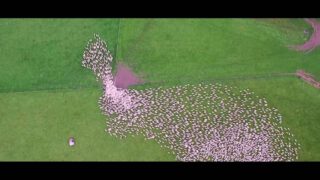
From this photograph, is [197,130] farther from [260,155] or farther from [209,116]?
[260,155]

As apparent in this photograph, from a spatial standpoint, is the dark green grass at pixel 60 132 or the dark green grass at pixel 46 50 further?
the dark green grass at pixel 46 50

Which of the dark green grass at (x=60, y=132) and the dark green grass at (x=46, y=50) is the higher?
the dark green grass at (x=46, y=50)

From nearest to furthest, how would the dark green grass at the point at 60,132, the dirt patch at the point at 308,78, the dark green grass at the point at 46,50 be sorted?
the dark green grass at the point at 60,132
the dirt patch at the point at 308,78
the dark green grass at the point at 46,50

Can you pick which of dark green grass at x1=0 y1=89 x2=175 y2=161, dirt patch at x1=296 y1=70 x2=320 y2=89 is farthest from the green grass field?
dirt patch at x1=296 y1=70 x2=320 y2=89

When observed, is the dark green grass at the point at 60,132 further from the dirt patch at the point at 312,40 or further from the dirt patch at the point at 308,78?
the dirt patch at the point at 312,40

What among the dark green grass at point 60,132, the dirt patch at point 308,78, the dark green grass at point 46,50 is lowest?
the dark green grass at point 60,132

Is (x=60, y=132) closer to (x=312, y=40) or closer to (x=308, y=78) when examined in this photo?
(x=308, y=78)

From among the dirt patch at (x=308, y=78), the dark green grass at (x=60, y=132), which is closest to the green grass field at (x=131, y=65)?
the dark green grass at (x=60, y=132)

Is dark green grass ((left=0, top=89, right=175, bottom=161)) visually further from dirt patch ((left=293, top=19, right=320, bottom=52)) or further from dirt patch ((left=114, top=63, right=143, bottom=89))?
dirt patch ((left=293, top=19, right=320, bottom=52))
